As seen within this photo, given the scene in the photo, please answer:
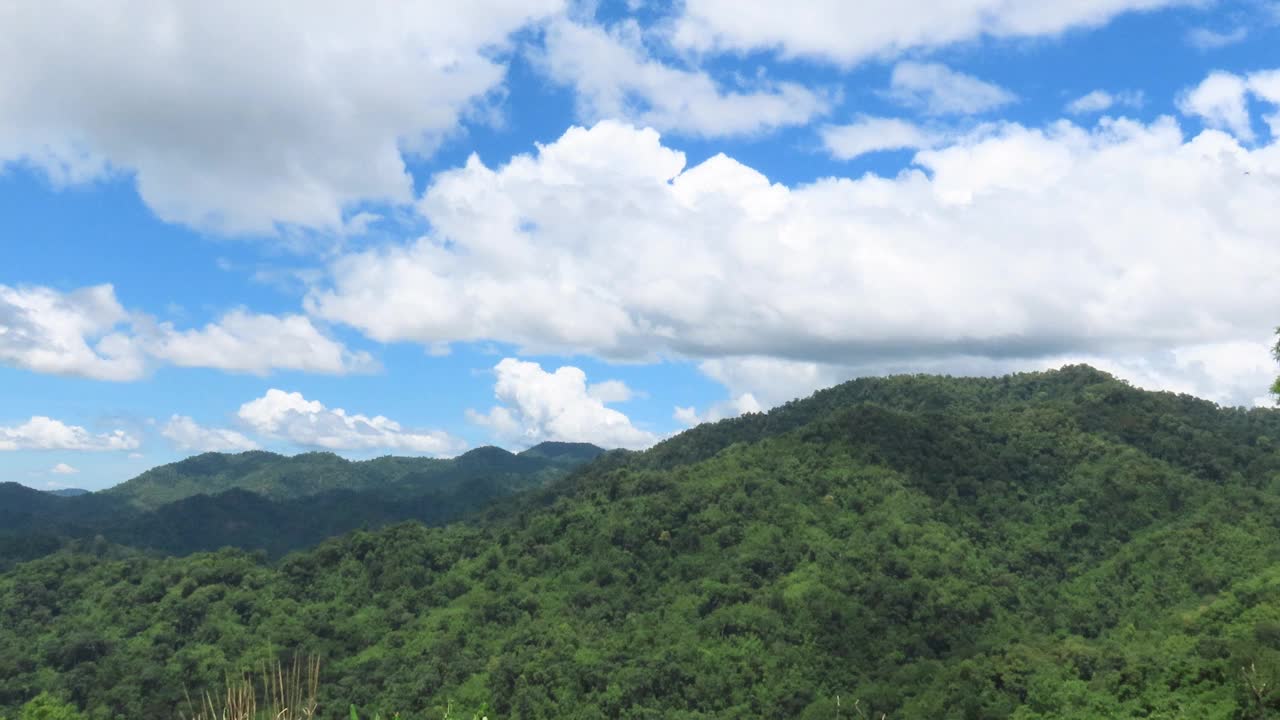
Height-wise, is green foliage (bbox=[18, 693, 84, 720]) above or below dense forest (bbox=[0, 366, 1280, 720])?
below

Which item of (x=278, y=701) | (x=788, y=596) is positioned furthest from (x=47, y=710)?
(x=278, y=701)

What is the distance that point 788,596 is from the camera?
2783 inches

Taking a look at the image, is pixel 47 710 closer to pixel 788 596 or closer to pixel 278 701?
pixel 788 596

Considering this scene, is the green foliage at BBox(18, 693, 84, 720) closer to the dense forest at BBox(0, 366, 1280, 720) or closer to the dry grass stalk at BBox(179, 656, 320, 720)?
the dense forest at BBox(0, 366, 1280, 720)

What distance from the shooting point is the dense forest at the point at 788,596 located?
5712 centimetres

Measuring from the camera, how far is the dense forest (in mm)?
57125

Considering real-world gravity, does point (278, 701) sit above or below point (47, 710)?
above

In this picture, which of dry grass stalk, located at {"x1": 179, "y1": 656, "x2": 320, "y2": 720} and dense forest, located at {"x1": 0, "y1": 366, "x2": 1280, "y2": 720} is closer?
dry grass stalk, located at {"x1": 179, "y1": 656, "x2": 320, "y2": 720}

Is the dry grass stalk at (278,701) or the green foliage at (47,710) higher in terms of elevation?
the dry grass stalk at (278,701)

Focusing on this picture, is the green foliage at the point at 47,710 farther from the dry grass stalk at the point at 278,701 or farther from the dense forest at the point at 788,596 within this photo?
the dry grass stalk at the point at 278,701

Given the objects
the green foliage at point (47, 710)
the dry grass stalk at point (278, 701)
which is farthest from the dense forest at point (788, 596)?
the dry grass stalk at point (278, 701)

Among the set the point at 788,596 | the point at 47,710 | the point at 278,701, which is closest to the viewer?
the point at 278,701

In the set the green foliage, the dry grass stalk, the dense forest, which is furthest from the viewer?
the dense forest

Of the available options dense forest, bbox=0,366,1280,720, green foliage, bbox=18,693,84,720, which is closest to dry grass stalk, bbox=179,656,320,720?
dense forest, bbox=0,366,1280,720
